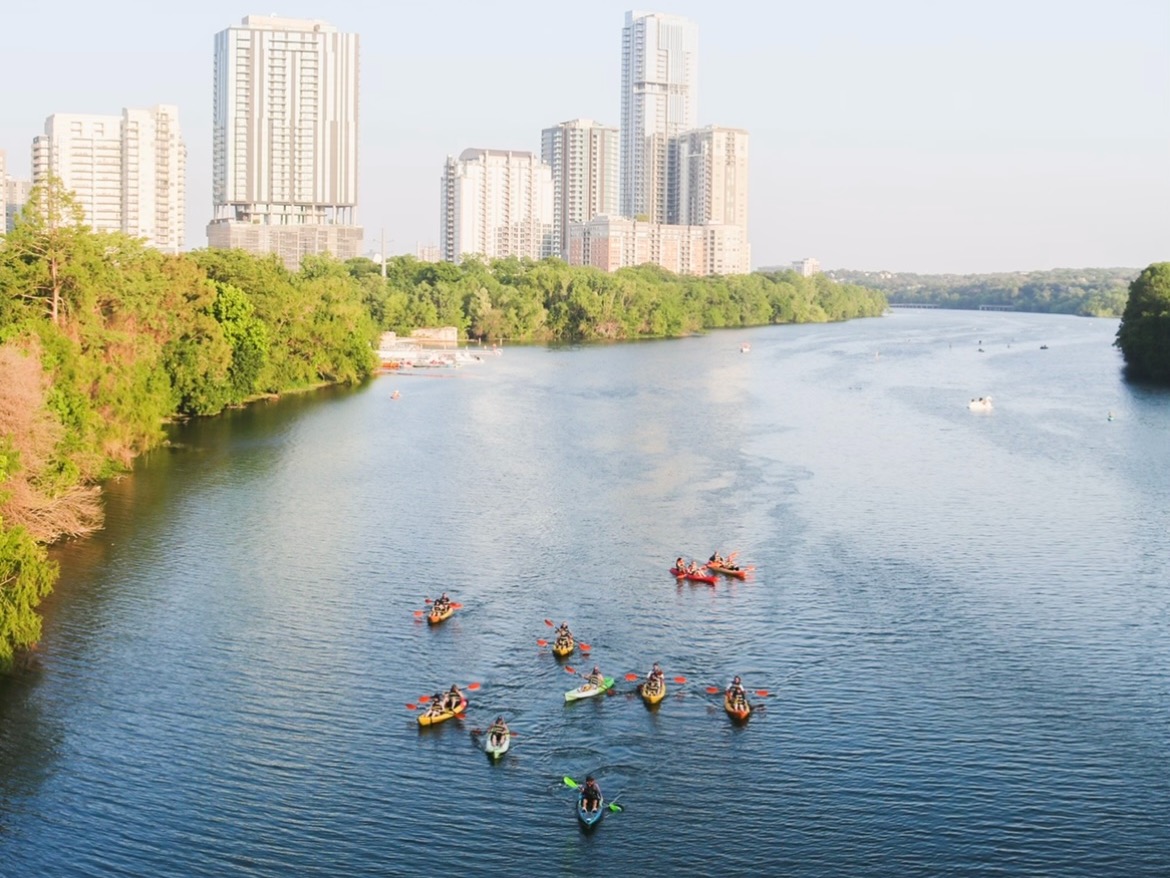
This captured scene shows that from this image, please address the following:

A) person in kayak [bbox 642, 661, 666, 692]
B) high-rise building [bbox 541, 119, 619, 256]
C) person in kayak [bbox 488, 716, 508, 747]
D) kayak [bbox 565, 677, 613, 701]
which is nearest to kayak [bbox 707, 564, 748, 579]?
person in kayak [bbox 642, 661, 666, 692]

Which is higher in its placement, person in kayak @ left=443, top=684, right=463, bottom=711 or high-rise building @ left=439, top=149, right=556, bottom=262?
high-rise building @ left=439, top=149, right=556, bottom=262

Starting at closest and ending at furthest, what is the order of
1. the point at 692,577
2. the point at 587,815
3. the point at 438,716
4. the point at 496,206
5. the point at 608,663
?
the point at 587,815 < the point at 438,716 < the point at 608,663 < the point at 692,577 < the point at 496,206

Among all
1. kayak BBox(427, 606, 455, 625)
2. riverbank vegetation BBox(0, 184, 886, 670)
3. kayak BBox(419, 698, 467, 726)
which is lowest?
kayak BBox(419, 698, 467, 726)

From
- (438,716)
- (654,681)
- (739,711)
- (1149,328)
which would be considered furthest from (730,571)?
(1149,328)

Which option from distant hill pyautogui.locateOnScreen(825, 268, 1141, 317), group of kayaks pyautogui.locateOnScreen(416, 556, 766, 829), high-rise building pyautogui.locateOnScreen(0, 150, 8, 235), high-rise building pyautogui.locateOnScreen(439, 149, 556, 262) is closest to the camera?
group of kayaks pyautogui.locateOnScreen(416, 556, 766, 829)

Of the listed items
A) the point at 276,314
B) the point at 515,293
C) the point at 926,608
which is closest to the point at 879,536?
the point at 926,608

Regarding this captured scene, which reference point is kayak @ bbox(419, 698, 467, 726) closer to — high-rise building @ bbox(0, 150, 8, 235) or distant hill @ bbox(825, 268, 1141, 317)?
high-rise building @ bbox(0, 150, 8, 235)

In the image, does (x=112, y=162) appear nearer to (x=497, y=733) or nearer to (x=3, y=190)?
(x=3, y=190)
